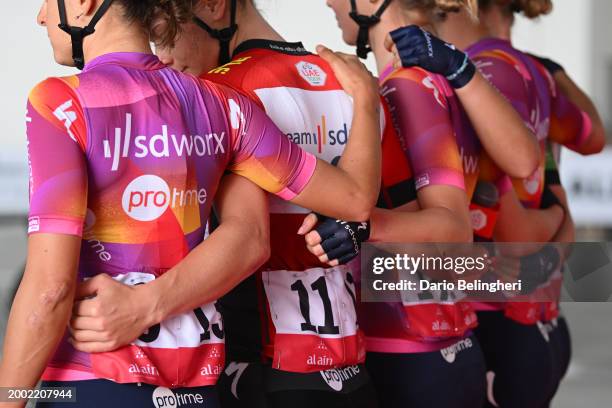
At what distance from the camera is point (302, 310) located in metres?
1.99

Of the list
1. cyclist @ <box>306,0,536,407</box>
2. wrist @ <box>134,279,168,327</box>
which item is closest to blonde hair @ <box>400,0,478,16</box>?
cyclist @ <box>306,0,536,407</box>

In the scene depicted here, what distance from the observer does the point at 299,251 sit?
204 centimetres

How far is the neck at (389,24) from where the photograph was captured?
96.7 inches

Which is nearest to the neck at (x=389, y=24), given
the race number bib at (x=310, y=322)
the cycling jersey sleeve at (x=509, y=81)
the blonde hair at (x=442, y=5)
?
the blonde hair at (x=442, y=5)

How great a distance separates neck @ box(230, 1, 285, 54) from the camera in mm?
2150

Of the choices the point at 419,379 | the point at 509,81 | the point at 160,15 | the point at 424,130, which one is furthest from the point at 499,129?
the point at 160,15

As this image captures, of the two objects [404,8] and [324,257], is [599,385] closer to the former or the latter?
[404,8]

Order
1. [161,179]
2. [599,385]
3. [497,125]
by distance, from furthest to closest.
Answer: [599,385] → [497,125] → [161,179]

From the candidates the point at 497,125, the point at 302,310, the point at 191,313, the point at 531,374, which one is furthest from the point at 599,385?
the point at 191,313

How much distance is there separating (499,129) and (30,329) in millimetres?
1281

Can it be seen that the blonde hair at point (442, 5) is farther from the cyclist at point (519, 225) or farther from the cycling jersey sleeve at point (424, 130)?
the cyclist at point (519, 225)

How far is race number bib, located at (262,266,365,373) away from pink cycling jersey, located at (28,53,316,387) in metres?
0.26

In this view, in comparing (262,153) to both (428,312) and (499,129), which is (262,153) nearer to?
(428,312)

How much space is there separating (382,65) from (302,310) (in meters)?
0.80
